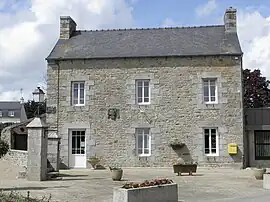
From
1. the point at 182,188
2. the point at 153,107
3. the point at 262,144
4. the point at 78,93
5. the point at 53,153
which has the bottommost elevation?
the point at 182,188

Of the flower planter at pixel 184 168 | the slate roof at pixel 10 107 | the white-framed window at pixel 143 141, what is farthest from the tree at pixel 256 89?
the slate roof at pixel 10 107

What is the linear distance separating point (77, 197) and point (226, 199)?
4.02 m

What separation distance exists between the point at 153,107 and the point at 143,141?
1.89 metres

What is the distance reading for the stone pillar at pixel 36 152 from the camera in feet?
54.7

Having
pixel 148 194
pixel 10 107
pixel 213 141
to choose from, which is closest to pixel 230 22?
pixel 213 141

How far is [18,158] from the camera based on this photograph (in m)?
22.5

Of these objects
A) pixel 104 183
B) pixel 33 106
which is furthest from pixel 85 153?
pixel 33 106

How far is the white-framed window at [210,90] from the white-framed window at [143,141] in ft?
11.6

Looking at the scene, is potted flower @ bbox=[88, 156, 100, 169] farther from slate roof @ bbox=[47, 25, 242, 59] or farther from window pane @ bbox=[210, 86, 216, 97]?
window pane @ bbox=[210, 86, 216, 97]

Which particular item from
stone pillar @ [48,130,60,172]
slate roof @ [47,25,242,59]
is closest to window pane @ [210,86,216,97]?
slate roof @ [47,25,242,59]

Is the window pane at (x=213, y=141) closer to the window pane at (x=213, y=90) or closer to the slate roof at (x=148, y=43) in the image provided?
the window pane at (x=213, y=90)

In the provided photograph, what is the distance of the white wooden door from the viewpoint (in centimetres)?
2448

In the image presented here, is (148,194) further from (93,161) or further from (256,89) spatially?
(256,89)

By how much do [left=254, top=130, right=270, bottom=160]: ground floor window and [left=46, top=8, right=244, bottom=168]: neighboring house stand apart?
77.9 inches
